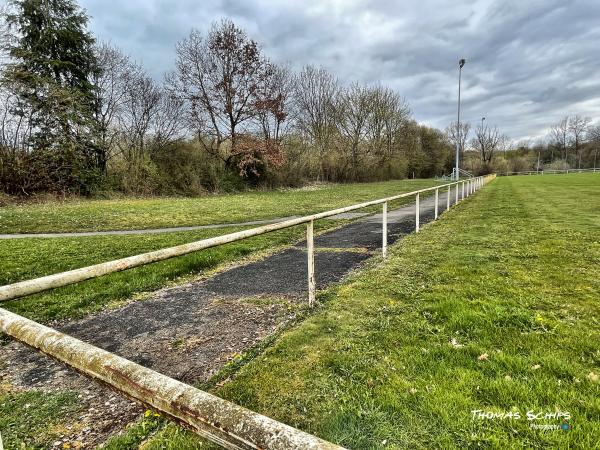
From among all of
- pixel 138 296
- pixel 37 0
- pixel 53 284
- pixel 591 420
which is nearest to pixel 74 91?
pixel 37 0

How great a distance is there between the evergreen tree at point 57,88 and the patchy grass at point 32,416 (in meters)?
21.5

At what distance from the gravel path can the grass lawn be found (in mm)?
415

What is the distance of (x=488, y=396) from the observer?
7.72ft

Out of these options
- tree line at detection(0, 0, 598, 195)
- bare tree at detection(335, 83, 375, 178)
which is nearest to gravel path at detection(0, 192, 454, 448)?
tree line at detection(0, 0, 598, 195)

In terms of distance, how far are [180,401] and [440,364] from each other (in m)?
2.47

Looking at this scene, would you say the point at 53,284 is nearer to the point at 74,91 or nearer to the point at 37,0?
the point at 74,91

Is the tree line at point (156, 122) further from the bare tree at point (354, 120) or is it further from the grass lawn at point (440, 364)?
the grass lawn at point (440, 364)

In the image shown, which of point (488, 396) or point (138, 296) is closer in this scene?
point (488, 396)

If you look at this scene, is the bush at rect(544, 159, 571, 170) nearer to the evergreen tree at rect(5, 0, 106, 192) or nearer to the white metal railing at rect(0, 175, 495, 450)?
the evergreen tree at rect(5, 0, 106, 192)

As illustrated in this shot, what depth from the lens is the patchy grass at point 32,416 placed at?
7.18 ft

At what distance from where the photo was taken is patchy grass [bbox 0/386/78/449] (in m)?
2.19

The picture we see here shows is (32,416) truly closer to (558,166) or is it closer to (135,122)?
(135,122)

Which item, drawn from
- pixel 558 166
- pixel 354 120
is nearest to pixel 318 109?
pixel 354 120

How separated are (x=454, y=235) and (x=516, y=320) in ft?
18.1
